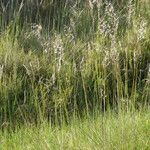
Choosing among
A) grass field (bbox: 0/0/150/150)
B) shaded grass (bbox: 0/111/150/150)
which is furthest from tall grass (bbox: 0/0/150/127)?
shaded grass (bbox: 0/111/150/150)

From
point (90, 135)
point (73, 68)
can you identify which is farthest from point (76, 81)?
point (90, 135)

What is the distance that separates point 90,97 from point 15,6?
217 cm

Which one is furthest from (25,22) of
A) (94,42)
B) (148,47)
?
(148,47)

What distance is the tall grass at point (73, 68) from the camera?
3957mm

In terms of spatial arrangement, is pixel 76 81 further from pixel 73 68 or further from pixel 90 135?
pixel 90 135

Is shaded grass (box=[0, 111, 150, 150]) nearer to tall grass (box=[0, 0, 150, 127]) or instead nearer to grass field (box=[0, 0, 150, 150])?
grass field (box=[0, 0, 150, 150])

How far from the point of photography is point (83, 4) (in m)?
5.73

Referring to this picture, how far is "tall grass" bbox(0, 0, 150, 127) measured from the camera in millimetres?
3957

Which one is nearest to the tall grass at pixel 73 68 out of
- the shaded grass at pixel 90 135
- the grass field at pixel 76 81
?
the grass field at pixel 76 81

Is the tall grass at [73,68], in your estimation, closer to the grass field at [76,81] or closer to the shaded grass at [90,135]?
the grass field at [76,81]

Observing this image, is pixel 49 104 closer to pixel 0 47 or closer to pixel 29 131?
pixel 29 131

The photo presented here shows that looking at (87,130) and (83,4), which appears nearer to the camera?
(87,130)

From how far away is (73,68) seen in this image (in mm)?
4340

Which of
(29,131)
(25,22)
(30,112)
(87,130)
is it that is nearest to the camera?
(87,130)
